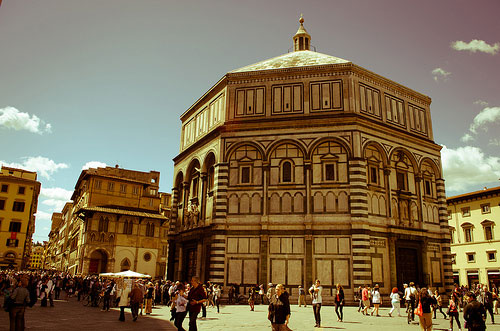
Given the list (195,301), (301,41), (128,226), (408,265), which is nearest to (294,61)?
(301,41)

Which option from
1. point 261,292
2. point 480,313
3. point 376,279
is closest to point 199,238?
point 261,292

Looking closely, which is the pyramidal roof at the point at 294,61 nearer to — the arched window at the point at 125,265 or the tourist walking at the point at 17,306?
the tourist walking at the point at 17,306

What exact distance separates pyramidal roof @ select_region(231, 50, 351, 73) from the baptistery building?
19 centimetres

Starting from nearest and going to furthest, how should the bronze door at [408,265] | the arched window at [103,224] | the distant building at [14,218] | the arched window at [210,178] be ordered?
the bronze door at [408,265]
the arched window at [210,178]
the arched window at [103,224]
the distant building at [14,218]

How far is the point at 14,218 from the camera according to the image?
169 ft

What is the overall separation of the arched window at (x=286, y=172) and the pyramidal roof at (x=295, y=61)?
7014 millimetres

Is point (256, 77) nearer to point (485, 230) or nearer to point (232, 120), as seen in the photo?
point (232, 120)

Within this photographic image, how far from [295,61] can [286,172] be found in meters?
9.00

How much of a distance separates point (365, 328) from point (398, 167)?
1569 centimetres

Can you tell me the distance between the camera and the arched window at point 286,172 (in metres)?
25.4

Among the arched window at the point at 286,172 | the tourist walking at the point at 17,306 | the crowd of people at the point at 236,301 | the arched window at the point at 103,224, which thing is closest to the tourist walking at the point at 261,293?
the crowd of people at the point at 236,301

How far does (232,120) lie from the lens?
89.8ft

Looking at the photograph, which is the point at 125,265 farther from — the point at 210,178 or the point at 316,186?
the point at 316,186

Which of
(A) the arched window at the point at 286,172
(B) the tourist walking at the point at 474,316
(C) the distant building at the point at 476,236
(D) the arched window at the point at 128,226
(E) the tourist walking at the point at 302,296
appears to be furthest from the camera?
(D) the arched window at the point at 128,226
